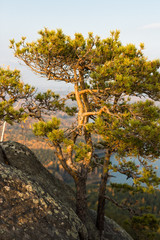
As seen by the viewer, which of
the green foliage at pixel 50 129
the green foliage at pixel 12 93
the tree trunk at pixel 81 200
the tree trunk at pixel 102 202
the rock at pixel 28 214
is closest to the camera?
the rock at pixel 28 214

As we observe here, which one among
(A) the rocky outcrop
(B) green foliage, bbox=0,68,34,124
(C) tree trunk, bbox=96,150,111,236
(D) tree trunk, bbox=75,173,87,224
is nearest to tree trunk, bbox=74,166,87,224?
(D) tree trunk, bbox=75,173,87,224

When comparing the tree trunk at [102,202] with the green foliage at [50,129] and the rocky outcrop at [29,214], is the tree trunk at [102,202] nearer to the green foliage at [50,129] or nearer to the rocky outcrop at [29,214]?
the green foliage at [50,129]

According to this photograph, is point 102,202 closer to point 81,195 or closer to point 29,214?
point 81,195

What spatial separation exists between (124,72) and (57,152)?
15.2ft

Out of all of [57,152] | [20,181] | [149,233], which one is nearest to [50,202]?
[20,181]

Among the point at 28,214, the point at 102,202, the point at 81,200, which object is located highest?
the point at 102,202

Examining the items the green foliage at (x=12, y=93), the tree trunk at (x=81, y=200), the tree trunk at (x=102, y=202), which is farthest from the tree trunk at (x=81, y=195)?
the green foliage at (x=12, y=93)

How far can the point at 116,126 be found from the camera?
7.50 metres

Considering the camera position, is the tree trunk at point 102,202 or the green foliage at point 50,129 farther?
the tree trunk at point 102,202

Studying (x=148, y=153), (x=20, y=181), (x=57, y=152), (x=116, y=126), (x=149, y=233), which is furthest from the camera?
(x=149, y=233)

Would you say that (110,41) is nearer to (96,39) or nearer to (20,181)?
(96,39)

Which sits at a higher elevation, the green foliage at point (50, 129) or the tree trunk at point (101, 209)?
the green foliage at point (50, 129)

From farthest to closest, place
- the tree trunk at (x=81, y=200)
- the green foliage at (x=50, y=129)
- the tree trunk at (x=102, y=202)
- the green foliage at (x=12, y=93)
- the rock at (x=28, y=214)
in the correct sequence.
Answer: the tree trunk at (x=102, y=202), the tree trunk at (x=81, y=200), the green foliage at (x=12, y=93), the green foliage at (x=50, y=129), the rock at (x=28, y=214)

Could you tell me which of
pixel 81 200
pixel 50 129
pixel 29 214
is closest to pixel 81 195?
pixel 81 200
